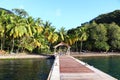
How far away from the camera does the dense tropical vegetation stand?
7225 cm

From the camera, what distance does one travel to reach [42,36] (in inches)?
3137

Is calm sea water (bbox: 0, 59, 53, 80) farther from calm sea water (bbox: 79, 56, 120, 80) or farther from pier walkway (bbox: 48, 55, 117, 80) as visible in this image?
calm sea water (bbox: 79, 56, 120, 80)

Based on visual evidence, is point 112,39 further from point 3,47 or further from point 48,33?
point 3,47

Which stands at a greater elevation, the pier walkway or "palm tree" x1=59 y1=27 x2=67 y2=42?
"palm tree" x1=59 y1=27 x2=67 y2=42

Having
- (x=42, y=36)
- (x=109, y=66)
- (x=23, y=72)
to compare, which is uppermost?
(x=42, y=36)

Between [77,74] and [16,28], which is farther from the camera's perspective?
[16,28]

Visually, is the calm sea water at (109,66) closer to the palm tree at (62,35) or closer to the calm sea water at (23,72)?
the calm sea water at (23,72)

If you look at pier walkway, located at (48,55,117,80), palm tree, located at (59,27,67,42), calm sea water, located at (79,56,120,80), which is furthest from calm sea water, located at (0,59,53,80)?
palm tree, located at (59,27,67,42)

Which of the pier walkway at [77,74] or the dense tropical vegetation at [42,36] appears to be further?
the dense tropical vegetation at [42,36]

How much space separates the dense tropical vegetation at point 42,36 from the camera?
237ft

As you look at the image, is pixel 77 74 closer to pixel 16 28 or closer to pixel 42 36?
pixel 16 28

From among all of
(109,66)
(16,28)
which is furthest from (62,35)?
(109,66)

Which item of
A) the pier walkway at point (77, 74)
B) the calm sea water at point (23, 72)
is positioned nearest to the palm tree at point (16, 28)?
the calm sea water at point (23, 72)

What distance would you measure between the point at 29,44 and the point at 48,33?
29.0 ft
